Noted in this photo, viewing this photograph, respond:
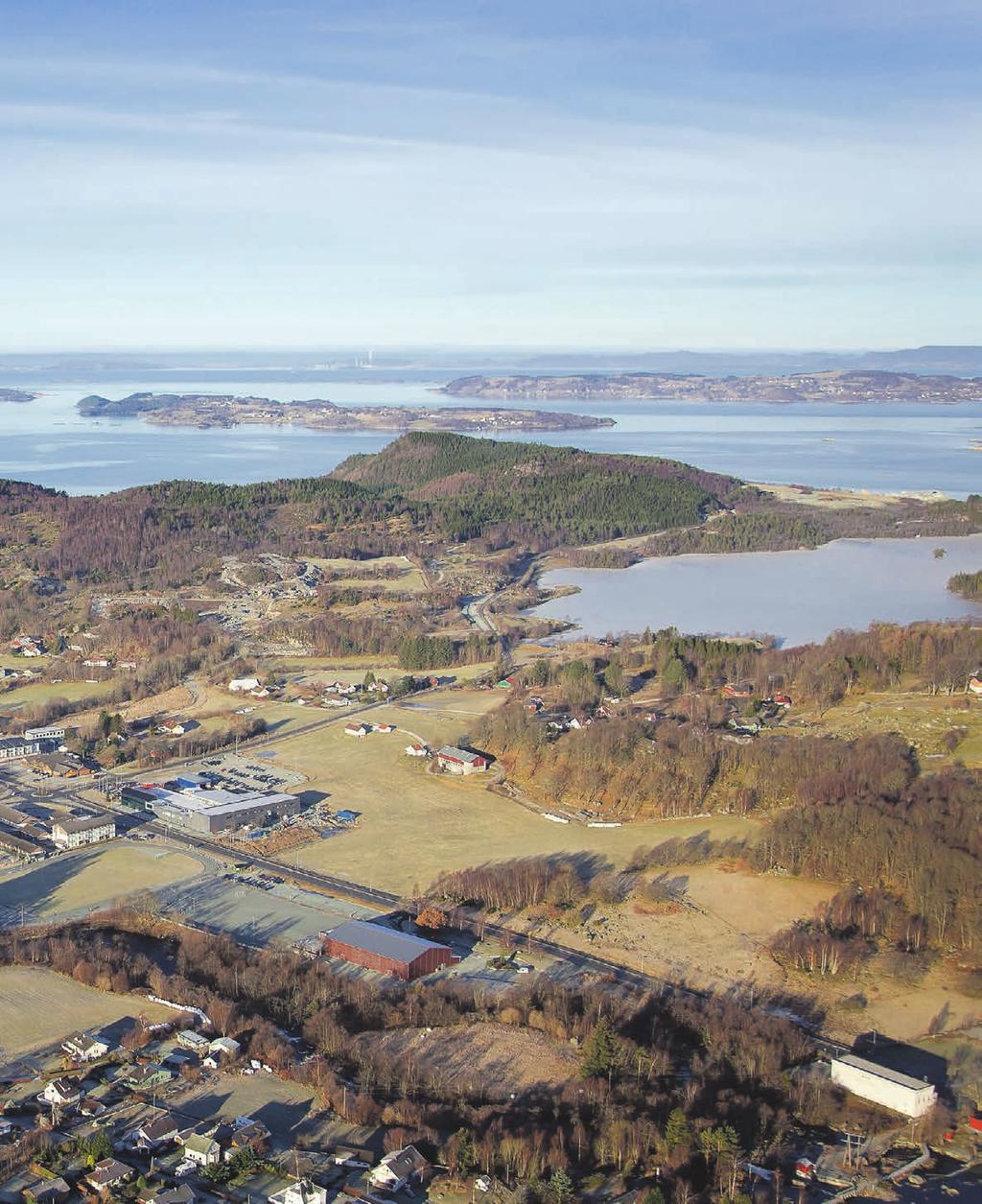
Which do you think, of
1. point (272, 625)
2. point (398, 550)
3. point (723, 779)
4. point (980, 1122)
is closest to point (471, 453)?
point (398, 550)

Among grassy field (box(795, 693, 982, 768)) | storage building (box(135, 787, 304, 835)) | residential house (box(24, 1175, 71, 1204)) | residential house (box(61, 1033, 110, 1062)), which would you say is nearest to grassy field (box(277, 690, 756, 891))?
storage building (box(135, 787, 304, 835))

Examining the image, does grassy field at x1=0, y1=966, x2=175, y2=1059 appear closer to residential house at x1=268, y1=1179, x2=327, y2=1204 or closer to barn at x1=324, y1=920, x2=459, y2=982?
barn at x1=324, y1=920, x2=459, y2=982

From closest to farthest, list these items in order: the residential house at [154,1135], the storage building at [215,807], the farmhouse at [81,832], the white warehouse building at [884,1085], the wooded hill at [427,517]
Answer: the residential house at [154,1135]
the white warehouse building at [884,1085]
the farmhouse at [81,832]
the storage building at [215,807]
the wooded hill at [427,517]

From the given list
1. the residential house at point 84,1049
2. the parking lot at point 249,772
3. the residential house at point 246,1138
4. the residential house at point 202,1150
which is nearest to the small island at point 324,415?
the parking lot at point 249,772

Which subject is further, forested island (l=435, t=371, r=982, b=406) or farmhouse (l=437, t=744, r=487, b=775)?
forested island (l=435, t=371, r=982, b=406)

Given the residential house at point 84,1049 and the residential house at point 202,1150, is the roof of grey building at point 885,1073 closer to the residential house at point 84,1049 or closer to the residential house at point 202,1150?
the residential house at point 202,1150

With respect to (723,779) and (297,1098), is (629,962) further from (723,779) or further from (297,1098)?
(723,779)

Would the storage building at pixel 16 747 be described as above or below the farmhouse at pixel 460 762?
below
